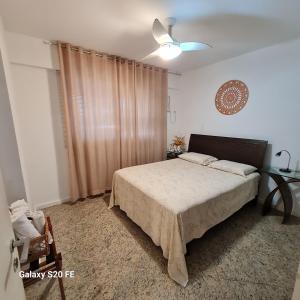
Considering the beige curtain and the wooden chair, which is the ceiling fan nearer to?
the beige curtain

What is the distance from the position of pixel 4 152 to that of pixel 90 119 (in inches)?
53.1

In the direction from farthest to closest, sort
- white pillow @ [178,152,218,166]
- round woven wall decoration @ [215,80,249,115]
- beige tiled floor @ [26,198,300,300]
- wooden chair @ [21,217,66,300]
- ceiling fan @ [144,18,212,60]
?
white pillow @ [178,152,218,166] < round woven wall decoration @ [215,80,249,115] < ceiling fan @ [144,18,212,60] < beige tiled floor @ [26,198,300,300] < wooden chair @ [21,217,66,300]

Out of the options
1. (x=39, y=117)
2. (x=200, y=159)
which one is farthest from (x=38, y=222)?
(x=200, y=159)

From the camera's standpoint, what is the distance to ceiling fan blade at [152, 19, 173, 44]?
1.64 m

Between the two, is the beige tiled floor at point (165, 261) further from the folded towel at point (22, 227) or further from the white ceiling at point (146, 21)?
the white ceiling at point (146, 21)

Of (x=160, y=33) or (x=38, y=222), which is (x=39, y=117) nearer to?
(x=38, y=222)

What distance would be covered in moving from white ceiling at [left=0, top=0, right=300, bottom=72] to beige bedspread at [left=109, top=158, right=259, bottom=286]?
1902 mm

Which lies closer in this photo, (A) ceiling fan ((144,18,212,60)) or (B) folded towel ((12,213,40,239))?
(B) folded towel ((12,213,40,239))

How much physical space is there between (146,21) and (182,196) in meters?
2.01

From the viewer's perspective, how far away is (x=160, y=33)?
1715mm

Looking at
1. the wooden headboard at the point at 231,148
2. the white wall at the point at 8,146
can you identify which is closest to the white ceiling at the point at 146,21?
the white wall at the point at 8,146

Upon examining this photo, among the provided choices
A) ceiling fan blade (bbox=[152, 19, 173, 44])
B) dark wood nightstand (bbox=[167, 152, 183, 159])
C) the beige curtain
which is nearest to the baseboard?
the beige curtain

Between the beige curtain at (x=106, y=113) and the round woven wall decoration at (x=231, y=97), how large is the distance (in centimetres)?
115

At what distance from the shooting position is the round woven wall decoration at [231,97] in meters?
2.97
